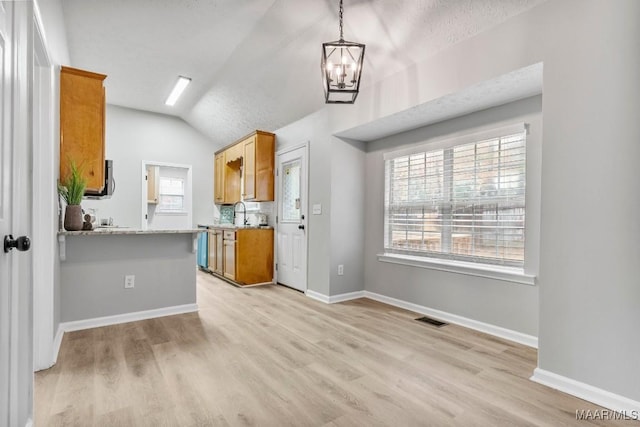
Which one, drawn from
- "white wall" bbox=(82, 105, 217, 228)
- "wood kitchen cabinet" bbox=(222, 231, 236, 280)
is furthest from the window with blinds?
"white wall" bbox=(82, 105, 217, 228)

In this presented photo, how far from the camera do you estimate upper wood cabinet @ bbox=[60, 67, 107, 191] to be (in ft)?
9.69

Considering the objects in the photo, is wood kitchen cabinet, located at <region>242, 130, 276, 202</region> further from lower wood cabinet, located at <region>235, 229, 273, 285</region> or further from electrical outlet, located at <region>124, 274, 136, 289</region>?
electrical outlet, located at <region>124, 274, 136, 289</region>

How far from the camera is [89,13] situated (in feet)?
11.1

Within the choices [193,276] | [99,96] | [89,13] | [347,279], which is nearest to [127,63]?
[89,13]

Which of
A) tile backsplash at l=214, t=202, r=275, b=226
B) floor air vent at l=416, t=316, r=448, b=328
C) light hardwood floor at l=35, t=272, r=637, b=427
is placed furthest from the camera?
tile backsplash at l=214, t=202, r=275, b=226

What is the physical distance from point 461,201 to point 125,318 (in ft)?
11.7

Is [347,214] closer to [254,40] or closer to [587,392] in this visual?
[254,40]

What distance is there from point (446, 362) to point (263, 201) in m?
3.77

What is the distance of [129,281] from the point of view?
3.45 meters

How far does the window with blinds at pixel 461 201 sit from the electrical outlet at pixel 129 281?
2861 mm

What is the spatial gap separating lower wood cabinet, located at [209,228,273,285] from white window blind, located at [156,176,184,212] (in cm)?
195

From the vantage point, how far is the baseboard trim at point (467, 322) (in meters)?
2.85

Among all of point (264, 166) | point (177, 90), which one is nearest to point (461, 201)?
point (264, 166)

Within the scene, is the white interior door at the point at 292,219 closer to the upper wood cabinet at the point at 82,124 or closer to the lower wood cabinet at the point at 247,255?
the lower wood cabinet at the point at 247,255
